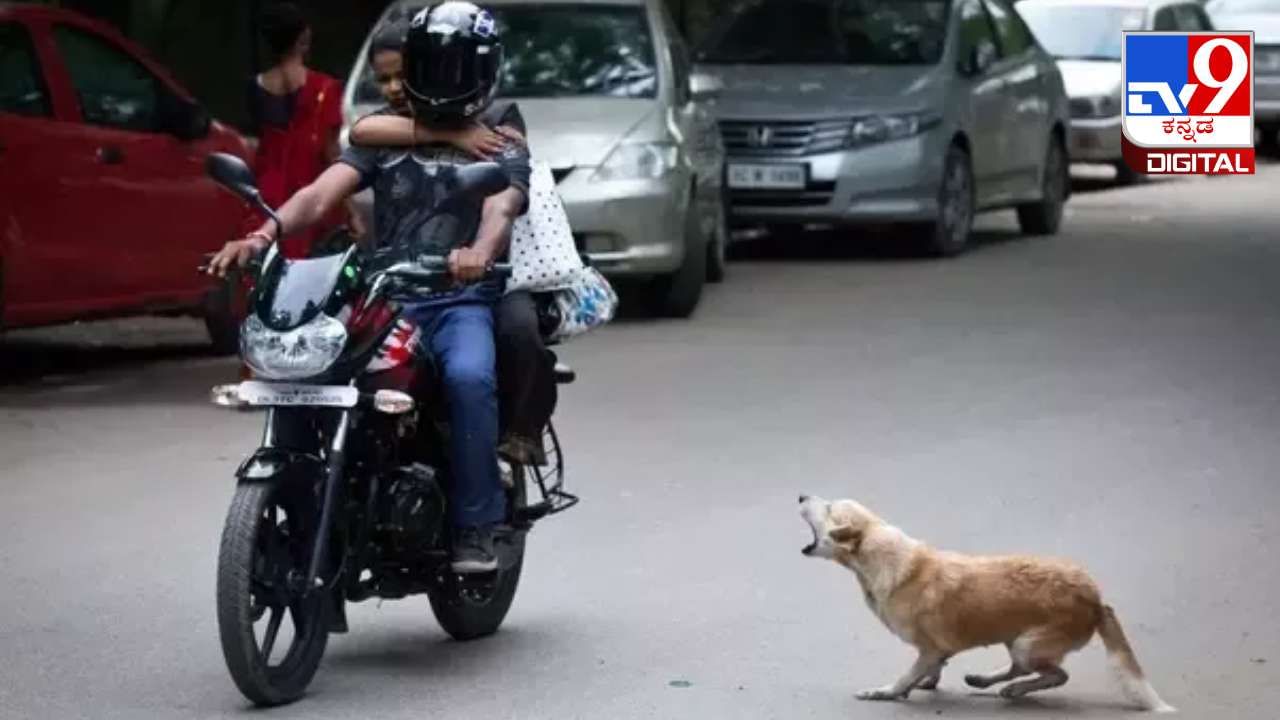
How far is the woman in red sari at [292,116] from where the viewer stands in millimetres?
12602

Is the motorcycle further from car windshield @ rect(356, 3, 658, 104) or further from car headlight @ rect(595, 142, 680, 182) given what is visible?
car windshield @ rect(356, 3, 658, 104)

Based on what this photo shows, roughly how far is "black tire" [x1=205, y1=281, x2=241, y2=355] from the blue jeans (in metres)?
7.40

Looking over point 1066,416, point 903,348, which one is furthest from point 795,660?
point 903,348

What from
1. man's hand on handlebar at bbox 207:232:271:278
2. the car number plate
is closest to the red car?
the car number plate

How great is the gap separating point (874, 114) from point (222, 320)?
6130 millimetres

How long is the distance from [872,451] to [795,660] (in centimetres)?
399

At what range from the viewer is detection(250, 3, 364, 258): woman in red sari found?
41.3ft

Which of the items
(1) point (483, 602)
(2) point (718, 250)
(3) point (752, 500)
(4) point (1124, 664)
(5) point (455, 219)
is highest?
(5) point (455, 219)

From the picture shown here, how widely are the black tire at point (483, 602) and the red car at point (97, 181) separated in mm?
5990

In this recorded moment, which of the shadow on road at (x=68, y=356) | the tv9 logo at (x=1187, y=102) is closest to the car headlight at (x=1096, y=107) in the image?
the tv9 logo at (x=1187, y=102)

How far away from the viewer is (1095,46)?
28.5m

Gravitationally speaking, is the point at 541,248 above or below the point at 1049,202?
above

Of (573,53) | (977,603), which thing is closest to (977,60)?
(573,53)

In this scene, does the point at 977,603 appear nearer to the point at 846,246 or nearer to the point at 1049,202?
the point at 846,246
